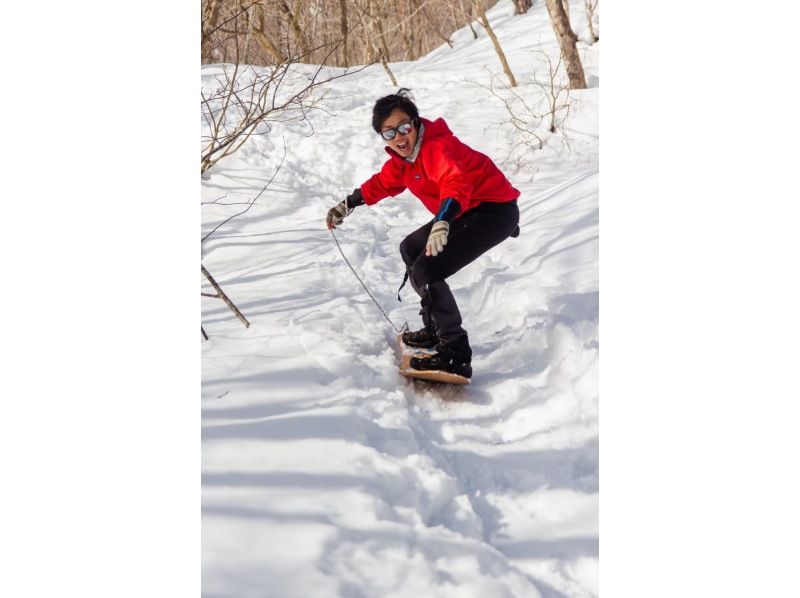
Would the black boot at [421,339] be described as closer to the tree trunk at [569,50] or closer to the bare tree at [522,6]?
the tree trunk at [569,50]

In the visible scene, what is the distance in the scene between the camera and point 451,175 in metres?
2.41

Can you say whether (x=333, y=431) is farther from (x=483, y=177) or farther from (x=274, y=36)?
(x=274, y=36)

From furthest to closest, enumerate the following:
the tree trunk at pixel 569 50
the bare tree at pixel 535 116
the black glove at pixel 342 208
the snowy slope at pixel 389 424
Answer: the tree trunk at pixel 569 50 → the bare tree at pixel 535 116 → the black glove at pixel 342 208 → the snowy slope at pixel 389 424

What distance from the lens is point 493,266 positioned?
4.31m

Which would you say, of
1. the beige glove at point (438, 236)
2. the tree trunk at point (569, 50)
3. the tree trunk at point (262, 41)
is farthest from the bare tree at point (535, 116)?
the beige glove at point (438, 236)

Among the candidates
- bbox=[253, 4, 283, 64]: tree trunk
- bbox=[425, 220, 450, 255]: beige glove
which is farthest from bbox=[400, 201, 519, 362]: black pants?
bbox=[253, 4, 283, 64]: tree trunk

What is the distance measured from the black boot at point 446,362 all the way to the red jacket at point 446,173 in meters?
0.64

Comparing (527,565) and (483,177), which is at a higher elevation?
(483,177)

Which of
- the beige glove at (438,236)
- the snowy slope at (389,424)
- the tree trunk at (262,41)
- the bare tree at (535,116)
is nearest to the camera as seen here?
the snowy slope at (389,424)

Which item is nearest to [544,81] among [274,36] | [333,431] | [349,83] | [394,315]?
[349,83]

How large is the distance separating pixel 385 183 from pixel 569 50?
5.79 m

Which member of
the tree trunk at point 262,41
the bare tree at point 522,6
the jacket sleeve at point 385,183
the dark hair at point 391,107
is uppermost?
the bare tree at point 522,6

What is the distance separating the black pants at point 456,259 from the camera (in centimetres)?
259
